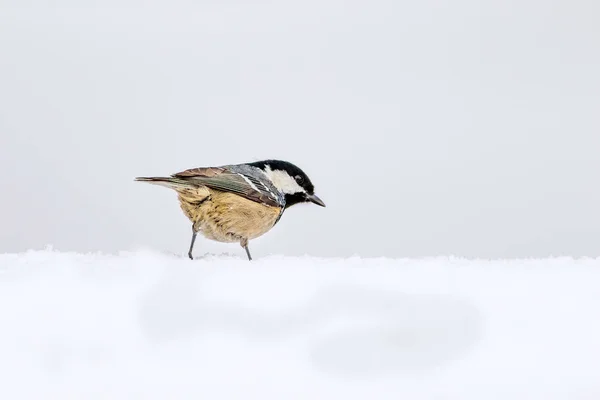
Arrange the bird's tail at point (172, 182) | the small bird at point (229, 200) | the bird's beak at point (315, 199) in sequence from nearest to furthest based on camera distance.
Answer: the bird's tail at point (172, 182)
the small bird at point (229, 200)
the bird's beak at point (315, 199)

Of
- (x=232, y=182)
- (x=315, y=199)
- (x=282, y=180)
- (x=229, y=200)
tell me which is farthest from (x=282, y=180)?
(x=229, y=200)

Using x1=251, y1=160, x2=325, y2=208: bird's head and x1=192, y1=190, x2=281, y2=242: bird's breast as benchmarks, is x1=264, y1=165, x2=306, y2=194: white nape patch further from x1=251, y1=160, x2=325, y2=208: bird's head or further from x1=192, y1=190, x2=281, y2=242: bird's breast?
x1=192, y1=190, x2=281, y2=242: bird's breast

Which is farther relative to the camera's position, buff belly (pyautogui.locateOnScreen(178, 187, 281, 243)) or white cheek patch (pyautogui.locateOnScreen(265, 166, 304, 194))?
white cheek patch (pyautogui.locateOnScreen(265, 166, 304, 194))

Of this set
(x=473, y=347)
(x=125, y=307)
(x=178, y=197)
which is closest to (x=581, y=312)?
(x=473, y=347)

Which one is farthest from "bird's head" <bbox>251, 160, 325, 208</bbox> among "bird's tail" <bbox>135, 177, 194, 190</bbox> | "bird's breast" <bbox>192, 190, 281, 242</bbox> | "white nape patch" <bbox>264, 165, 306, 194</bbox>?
"bird's tail" <bbox>135, 177, 194, 190</bbox>

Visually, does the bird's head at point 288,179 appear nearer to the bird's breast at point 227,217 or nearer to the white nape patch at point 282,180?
the white nape patch at point 282,180

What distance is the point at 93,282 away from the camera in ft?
10.4

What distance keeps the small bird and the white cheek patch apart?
0.04 feet

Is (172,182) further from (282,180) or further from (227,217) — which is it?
(282,180)

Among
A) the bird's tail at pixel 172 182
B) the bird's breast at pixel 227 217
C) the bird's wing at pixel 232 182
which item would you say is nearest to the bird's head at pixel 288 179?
the bird's wing at pixel 232 182

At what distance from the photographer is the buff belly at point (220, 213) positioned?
511 cm

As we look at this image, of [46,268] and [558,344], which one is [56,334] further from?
[558,344]

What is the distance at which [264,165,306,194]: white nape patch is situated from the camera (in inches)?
217

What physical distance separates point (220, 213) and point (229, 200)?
0.34 ft
